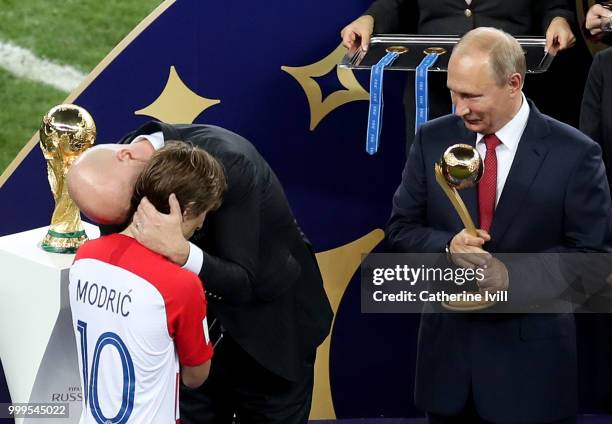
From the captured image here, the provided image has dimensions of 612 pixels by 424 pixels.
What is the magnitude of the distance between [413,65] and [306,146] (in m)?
0.76

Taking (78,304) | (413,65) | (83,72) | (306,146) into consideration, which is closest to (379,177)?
(306,146)

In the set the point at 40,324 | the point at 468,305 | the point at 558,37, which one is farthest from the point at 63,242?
the point at 558,37

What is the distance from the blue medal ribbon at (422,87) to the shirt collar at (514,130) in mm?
652

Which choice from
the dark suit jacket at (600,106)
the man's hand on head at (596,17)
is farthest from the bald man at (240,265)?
the man's hand on head at (596,17)

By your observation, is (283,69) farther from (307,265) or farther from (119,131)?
(307,265)

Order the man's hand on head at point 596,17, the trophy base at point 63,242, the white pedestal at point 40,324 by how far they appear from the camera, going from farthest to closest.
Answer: the man's hand on head at point 596,17 < the trophy base at point 63,242 < the white pedestal at point 40,324

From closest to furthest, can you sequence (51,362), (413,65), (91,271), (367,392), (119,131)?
(91,271)
(51,362)
(413,65)
(119,131)
(367,392)

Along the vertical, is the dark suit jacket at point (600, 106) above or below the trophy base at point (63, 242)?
above

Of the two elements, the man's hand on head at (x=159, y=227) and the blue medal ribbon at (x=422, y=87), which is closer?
the man's hand on head at (x=159, y=227)

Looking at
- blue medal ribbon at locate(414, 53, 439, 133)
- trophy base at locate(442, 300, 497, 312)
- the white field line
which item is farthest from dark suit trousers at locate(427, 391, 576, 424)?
the white field line

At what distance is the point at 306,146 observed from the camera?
4.43 m

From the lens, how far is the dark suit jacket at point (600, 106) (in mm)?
3707

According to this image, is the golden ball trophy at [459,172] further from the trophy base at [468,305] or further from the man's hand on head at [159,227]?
the man's hand on head at [159,227]

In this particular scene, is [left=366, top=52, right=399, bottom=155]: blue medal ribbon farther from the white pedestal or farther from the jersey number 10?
the jersey number 10
